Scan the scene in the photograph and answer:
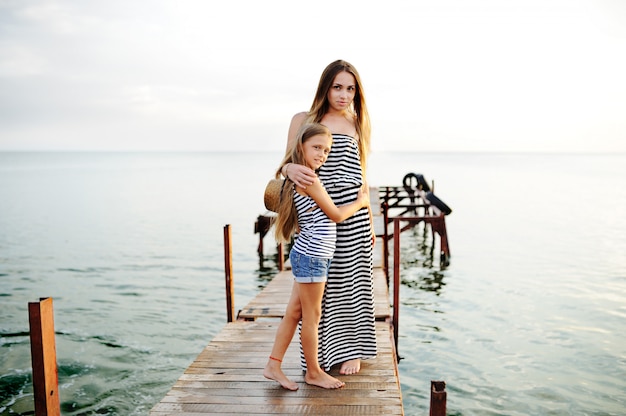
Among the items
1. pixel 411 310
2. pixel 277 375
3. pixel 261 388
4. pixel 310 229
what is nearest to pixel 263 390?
pixel 261 388

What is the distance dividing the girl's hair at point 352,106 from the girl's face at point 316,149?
351 mm

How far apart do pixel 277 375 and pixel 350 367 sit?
2.09 ft

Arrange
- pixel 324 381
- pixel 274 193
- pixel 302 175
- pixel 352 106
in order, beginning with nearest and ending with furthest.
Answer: pixel 302 175
pixel 274 193
pixel 324 381
pixel 352 106

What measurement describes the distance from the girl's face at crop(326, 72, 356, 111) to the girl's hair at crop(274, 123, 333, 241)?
0.32 m

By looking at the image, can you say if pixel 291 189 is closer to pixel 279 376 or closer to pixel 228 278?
pixel 279 376

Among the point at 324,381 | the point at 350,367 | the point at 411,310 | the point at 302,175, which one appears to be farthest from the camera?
the point at 411,310

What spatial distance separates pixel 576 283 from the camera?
14.6 metres

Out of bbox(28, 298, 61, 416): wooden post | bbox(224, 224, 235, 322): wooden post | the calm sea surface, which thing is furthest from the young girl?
the calm sea surface

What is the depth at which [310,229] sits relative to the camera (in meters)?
4.08

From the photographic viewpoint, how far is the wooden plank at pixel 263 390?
3.99 meters

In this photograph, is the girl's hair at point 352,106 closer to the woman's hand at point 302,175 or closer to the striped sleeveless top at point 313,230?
the woman's hand at point 302,175

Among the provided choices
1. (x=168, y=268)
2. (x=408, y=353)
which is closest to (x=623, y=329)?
(x=408, y=353)

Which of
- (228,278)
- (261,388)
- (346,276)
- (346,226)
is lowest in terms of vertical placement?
(261,388)

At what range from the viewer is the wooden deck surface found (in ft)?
13.1
